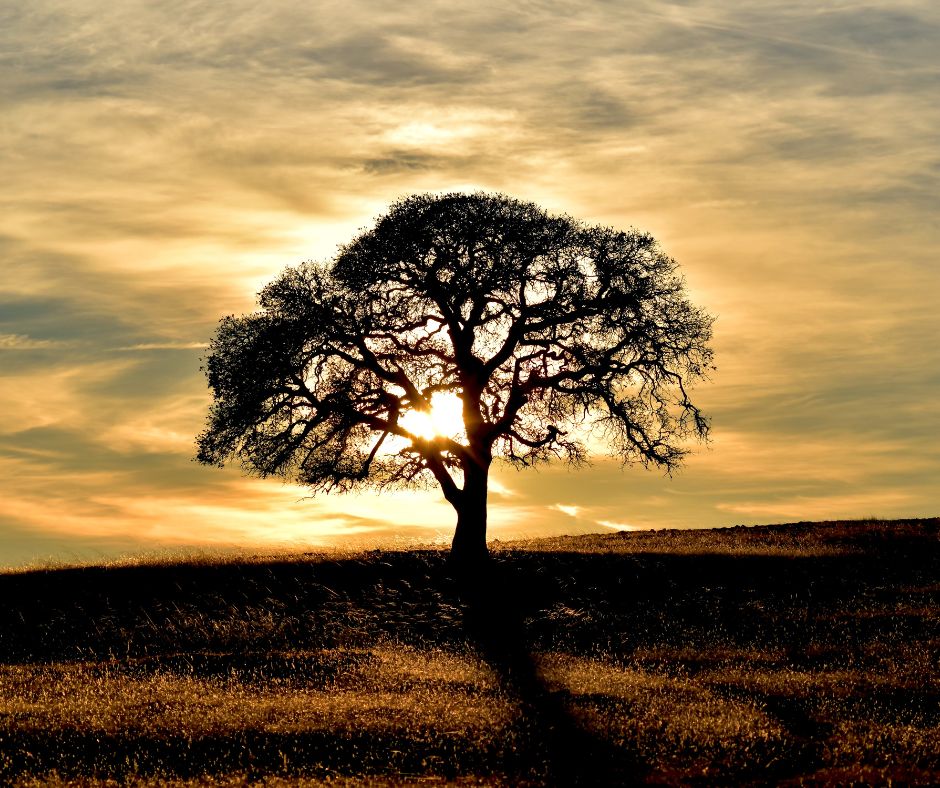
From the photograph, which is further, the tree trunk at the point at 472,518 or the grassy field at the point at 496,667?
the tree trunk at the point at 472,518

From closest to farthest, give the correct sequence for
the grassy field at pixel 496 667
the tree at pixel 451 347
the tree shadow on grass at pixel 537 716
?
the tree shadow on grass at pixel 537 716 → the grassy field at pixel 496 667 → the tree at pixel 451 347

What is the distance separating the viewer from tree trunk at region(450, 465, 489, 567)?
32625mm

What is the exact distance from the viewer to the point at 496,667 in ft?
70.7

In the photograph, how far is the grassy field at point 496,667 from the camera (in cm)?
1432

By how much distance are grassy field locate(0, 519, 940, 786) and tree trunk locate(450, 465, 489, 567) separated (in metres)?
0.90

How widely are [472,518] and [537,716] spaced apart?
1634 centimetres

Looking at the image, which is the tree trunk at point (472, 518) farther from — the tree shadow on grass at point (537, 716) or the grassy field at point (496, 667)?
the tree shadow on grass at point (537, 716)

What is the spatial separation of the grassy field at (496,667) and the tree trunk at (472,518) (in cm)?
90

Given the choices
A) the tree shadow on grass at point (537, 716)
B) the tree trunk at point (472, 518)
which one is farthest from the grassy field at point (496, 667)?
the tree trunk at point (472, 518)

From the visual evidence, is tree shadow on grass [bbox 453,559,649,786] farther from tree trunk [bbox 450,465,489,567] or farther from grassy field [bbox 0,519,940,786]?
tree trunk [bbox 450,465,489,567]

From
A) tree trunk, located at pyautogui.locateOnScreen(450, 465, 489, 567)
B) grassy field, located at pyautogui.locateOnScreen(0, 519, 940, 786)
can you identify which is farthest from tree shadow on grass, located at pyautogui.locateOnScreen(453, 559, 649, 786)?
tree trunk, located at pyautogui.locateOnScreen(450, 465, 489, 567)

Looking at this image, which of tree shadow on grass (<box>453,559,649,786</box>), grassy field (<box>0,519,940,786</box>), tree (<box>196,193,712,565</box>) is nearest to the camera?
tree shadow on grass (<box>453,559,649,786</box>)

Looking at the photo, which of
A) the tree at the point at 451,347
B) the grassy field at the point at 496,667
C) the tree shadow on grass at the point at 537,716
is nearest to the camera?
the tree shadow on grass at the point at 537,716

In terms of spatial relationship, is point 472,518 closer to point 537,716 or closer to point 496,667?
point 496,667
